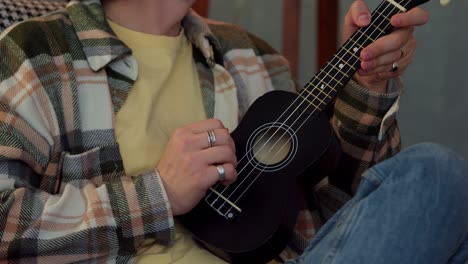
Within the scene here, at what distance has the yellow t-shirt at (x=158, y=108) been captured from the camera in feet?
3.53

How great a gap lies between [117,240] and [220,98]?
33 centimetres

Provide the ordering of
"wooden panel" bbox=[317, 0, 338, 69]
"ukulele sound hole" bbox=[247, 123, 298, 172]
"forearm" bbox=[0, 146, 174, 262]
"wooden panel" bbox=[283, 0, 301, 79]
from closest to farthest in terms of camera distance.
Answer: "forearm" bbox=[0, 146, 174, 262]
"ukulele sound hole" bbox=[247, 123, 298, 172]
"wooden panel" bbox=[283, 0, 301, 79]
"wooden panel" bbox=[317, 0, 338, 69]

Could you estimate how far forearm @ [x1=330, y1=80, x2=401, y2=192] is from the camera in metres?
1.19

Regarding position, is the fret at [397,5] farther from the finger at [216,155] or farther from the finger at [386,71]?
the finger at [216,155]

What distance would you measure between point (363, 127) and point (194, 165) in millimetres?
353

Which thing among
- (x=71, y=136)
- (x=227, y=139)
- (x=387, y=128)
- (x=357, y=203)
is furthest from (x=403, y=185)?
(x=71, y=136)

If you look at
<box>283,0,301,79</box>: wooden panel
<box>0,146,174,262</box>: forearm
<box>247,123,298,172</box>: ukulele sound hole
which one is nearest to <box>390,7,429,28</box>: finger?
<box>247,123,298,172</box>: ukulele sound hole

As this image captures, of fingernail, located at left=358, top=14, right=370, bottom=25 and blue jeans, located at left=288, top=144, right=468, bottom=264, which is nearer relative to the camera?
blue jeans, located at left=288, top=144, right=468, bottom=264

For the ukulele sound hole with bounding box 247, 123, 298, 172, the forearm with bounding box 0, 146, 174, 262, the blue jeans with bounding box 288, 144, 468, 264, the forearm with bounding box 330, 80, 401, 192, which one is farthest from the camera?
the forearm with bounding box 330, 80, 401, 192

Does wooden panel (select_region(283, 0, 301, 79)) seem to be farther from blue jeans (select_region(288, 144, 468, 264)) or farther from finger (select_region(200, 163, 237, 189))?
blue jeans (select_region(288, 144, 468, 264))

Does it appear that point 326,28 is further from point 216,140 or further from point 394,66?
point 216,140

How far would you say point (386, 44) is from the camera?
3.62ft

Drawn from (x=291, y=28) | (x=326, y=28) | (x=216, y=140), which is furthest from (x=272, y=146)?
(x=326, y=28)

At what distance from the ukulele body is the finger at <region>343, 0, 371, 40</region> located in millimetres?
160
